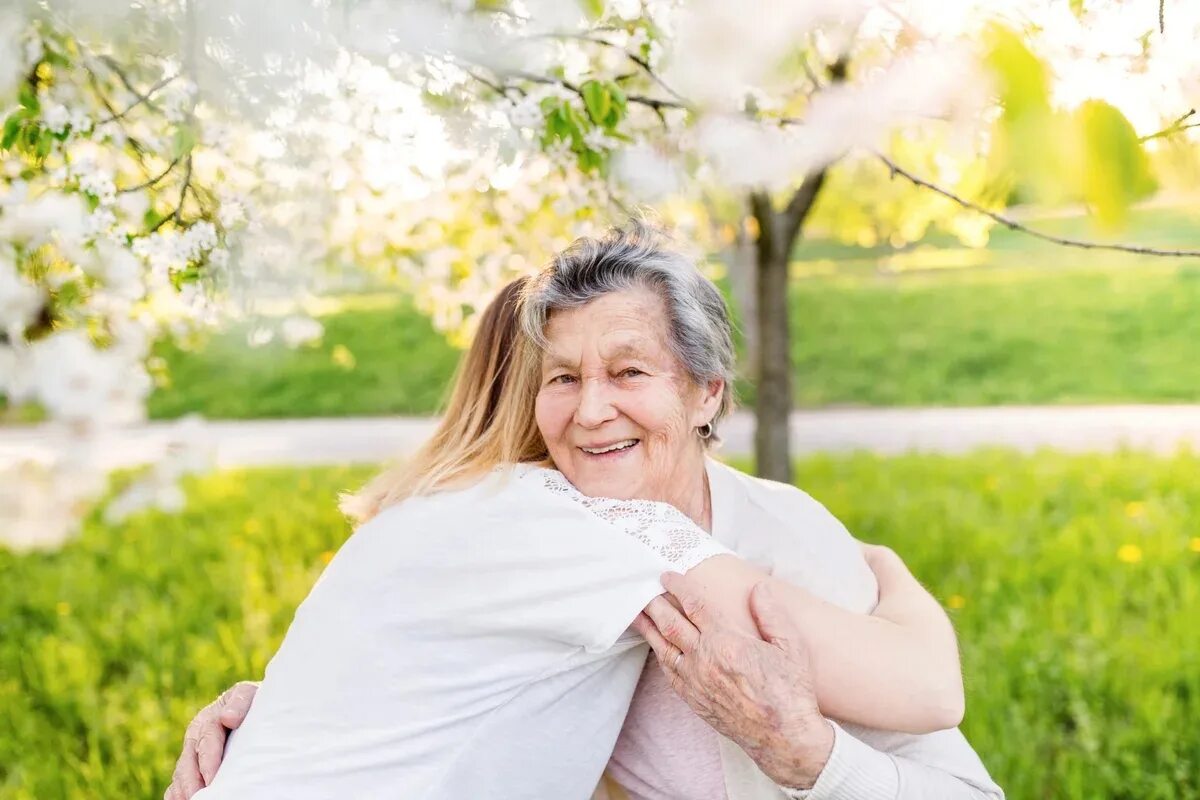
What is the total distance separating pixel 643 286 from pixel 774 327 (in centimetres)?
325

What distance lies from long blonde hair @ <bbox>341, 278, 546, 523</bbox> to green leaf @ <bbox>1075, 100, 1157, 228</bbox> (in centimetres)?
126

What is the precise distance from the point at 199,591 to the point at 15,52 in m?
3.35

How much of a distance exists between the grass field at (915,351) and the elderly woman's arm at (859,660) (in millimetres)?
8566

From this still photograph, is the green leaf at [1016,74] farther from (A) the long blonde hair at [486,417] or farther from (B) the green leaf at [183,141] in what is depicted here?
(B) the green leaf at [183,141]

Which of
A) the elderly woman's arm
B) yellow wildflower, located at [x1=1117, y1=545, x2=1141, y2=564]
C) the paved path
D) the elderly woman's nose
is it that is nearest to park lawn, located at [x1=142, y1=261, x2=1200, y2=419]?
the paved path

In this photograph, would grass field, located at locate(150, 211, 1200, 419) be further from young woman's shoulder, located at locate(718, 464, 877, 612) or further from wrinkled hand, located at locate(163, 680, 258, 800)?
wrinkled hand, located at locate(163, 680, 258, 800)

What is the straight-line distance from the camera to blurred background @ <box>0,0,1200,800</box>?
1585 mm

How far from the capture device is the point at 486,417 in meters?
2.15

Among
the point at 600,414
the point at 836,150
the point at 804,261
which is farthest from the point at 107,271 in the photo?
the point at 804,261

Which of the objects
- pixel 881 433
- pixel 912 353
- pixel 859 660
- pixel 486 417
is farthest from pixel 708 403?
pixel 912 353

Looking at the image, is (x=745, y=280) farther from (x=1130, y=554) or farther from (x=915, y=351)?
(x=915, y=351)

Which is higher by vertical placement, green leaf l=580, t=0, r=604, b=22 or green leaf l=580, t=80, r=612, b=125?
green leaf l=580, t=0, r=604, b=22

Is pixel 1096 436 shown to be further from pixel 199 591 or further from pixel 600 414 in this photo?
pixel 600 414

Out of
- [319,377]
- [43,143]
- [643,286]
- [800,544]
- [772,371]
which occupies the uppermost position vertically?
[43,143]
